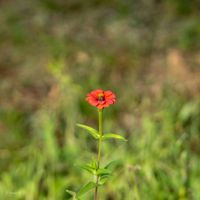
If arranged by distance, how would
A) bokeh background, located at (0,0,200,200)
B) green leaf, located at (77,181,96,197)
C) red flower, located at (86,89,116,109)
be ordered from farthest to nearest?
1. bokeh background, located at (0,0,200,200)
2. green leaf, located at (77,181,96,197)
3. red flower, located at (86,89,116,109)

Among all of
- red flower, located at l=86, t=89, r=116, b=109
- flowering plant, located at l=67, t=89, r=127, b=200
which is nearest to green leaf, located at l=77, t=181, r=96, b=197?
flowering plant, located at l=67, t=89, r=127, b=200

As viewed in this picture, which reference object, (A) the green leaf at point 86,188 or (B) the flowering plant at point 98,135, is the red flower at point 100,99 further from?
(A) the green leaf at point 86,188

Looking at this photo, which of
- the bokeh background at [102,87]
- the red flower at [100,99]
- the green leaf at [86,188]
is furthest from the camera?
the bokeh background at [102,87]

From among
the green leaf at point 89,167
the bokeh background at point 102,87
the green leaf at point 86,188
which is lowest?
the bokeh background at point 102,87

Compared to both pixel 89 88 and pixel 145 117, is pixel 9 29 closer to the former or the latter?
pixel 89 88

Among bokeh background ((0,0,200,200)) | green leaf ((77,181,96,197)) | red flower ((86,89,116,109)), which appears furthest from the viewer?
bokeh background ((0,0,200,200))

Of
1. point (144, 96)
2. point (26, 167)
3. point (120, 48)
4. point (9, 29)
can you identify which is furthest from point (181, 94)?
point (9, 29)

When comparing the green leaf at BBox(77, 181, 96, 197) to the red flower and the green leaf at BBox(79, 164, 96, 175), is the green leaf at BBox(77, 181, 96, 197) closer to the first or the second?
the green leaf at BBox(79, 164, 96, 175)

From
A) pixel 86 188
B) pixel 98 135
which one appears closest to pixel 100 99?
pixel 98 135

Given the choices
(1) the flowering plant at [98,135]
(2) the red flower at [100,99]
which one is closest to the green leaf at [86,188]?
(1) the flowering plant at [98,135]
